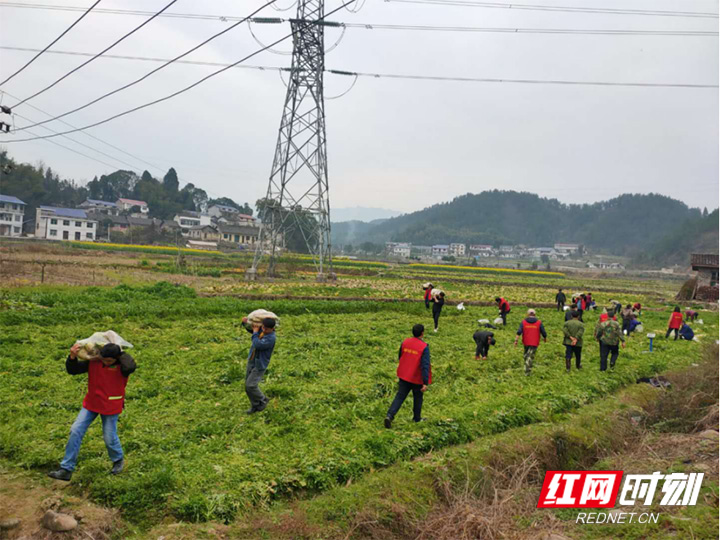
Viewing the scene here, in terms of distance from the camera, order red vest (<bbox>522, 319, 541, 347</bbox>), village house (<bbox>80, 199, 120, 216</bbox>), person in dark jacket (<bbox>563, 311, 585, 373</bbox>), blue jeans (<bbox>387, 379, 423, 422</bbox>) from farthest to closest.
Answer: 1. village house (<bbox>80, 199, 120, 216</bbox>)
2. person in dark jacket (<bbox>563, 311, 585, 373</bbox>)
3. red vest (<bbox>522, 319, 541, 347</bbox>)
4. blue jeans (<bbox>387, 379, 423, 422</bbox>)

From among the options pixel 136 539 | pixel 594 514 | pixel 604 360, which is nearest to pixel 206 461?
pixel 136 539

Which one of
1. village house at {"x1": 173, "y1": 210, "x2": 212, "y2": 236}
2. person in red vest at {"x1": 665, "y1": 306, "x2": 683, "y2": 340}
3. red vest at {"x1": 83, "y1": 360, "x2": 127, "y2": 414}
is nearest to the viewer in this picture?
red vest at {"x1": 83, "y1": 360, "x2": 127, "y2": 414}

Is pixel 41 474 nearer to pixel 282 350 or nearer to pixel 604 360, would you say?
pixel 282 350

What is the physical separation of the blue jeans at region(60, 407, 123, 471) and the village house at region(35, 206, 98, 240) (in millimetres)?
95720

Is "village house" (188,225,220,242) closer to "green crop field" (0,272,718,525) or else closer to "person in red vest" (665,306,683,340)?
"green crop field" (0,272,718,525)

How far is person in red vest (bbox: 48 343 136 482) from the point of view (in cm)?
701

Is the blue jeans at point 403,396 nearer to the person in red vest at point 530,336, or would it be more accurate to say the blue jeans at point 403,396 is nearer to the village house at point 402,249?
the person in red vest at point 530,336

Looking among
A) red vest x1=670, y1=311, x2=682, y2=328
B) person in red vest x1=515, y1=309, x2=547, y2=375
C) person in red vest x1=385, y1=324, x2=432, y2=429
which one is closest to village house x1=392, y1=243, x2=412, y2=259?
red vest x1=670, y1=311, x2=682, y2=328

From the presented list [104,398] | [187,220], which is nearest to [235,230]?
[187,220]

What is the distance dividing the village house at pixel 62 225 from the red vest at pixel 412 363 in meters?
96.5

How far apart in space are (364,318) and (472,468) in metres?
15.6

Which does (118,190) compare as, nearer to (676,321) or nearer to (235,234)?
(235,234)

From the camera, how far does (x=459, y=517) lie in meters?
6.77

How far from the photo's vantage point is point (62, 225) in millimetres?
91750
